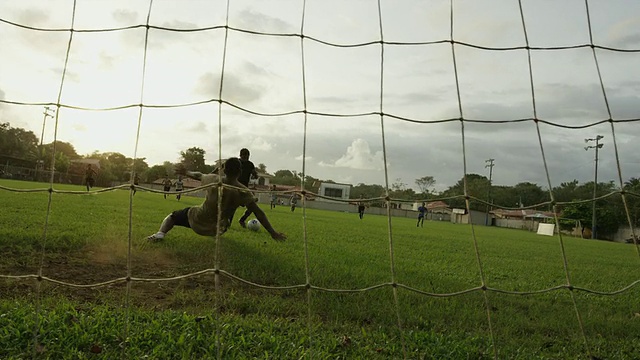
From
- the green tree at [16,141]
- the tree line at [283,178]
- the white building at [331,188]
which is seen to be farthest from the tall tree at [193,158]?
the green tree at [16,141]

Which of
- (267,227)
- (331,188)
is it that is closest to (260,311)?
(267,227)

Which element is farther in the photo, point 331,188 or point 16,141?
point 331,188

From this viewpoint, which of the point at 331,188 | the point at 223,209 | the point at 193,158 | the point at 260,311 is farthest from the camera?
the point at 331,188

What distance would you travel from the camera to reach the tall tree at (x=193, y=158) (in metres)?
4.00

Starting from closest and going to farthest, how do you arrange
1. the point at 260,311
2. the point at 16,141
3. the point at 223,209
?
the point at 260,311 → the point at 223,209 → the point at 16,141

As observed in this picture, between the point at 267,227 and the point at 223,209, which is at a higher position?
the point at 223,209

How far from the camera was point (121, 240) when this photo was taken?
5.05m

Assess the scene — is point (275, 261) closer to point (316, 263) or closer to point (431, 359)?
point (316, 263)

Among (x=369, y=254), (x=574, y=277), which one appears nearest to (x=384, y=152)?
(x=369, y=254)

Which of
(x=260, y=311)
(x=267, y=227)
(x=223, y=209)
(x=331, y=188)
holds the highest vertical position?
(x=331, y=188)

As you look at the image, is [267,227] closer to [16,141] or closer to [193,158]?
[193,158]

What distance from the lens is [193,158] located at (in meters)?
4.16

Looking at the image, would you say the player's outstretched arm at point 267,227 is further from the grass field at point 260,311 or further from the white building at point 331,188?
the white building at point 331,188

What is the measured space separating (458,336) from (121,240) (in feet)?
11.8
